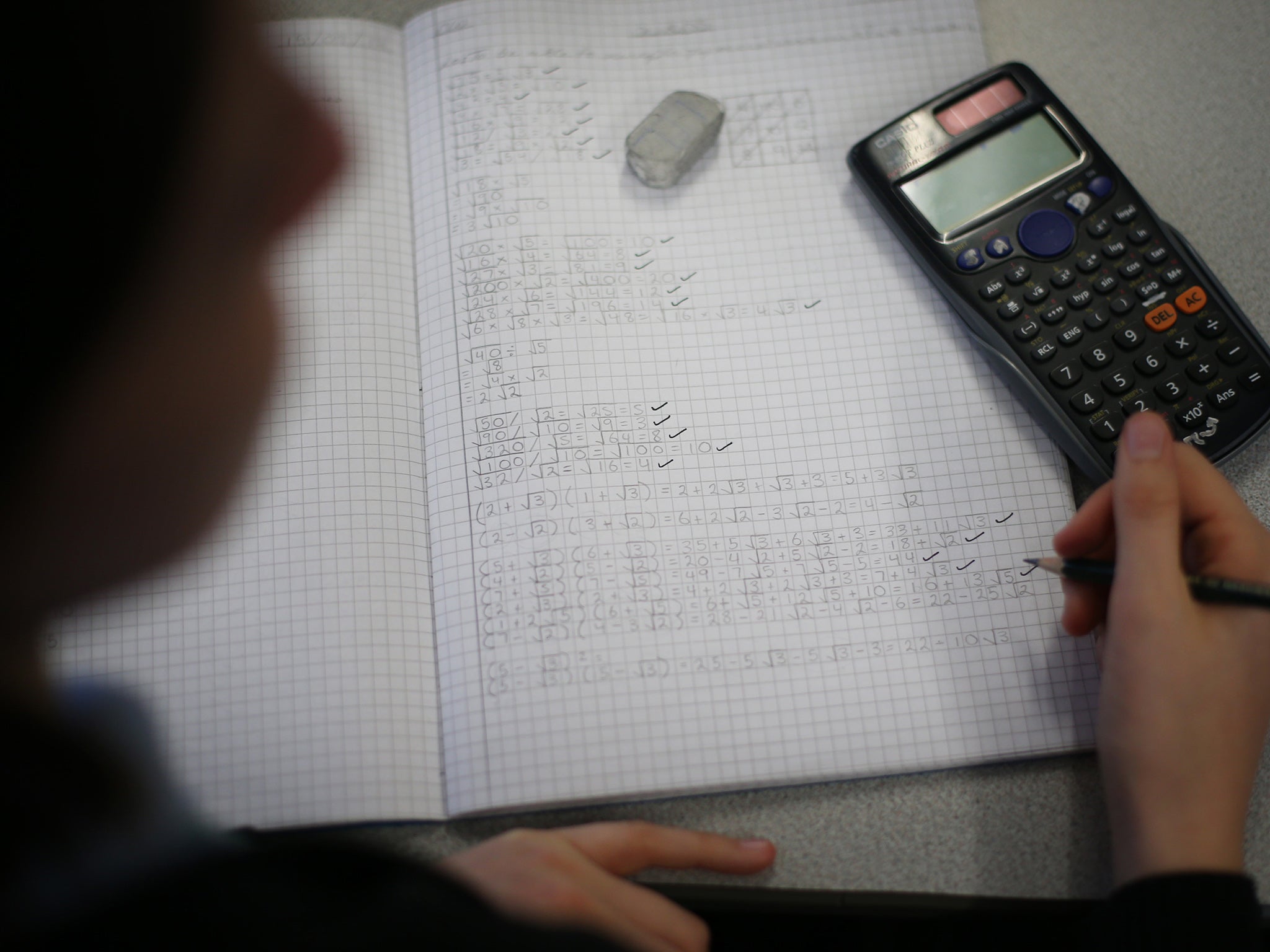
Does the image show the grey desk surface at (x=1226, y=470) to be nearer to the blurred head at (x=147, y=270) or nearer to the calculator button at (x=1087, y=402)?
the calculator button at (x=1087, y=402)

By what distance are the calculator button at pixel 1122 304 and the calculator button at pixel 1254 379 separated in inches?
3.2

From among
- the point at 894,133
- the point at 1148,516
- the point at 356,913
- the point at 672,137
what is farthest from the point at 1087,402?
the point at 356,913

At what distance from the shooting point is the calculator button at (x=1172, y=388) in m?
0.54

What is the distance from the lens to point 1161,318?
560mm

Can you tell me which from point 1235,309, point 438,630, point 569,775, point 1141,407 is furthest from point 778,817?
point 1235,309

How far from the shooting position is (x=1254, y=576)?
0.47 m

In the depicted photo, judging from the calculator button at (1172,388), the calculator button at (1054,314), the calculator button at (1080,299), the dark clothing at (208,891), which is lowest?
the dark clothing at (208,891)

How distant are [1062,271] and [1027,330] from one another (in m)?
0.05

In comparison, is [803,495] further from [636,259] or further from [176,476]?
[176,476]

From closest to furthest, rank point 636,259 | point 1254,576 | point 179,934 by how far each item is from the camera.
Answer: point 179,934
point 1254,576
point 636,259

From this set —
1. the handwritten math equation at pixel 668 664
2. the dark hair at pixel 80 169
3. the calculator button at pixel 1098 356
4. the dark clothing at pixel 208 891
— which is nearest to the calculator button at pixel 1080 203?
the calculator button at pixel 1098 356

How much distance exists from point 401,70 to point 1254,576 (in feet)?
2.26

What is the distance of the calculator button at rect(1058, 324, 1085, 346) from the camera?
0.56 metres

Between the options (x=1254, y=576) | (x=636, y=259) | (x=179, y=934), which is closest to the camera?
(x=179, y=934)
